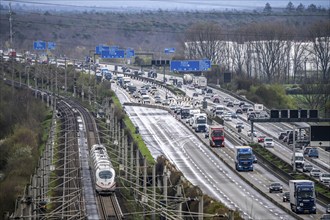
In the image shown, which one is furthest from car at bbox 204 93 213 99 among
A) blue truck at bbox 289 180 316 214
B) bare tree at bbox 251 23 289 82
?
blue truck at bbox 289 180 316 214

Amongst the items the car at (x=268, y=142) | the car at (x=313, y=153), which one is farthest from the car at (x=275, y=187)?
the car at (x=268, y=142)

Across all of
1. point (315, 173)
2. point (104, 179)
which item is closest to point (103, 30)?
point (315, 173)

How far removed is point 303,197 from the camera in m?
38.4

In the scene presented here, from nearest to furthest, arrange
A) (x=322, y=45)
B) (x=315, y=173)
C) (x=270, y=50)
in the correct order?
(x=315, y=173), (x=322, y=45), (x=270, y=50)

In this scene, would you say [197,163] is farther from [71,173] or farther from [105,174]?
[105,174]

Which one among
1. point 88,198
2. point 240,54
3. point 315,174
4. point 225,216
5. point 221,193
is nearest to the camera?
point 225,216

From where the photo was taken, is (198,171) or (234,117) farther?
(234,117)

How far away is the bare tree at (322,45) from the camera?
3932 inches

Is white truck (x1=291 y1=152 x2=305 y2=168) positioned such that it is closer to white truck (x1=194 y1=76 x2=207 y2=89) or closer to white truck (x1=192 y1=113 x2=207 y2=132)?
white truck (x1=192 y1=113 x2=207 y2=132)

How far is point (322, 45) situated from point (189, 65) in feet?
89.5

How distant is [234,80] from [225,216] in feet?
211

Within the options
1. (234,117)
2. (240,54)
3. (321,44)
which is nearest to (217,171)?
(234,117)

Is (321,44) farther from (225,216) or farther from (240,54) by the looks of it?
(225,216)

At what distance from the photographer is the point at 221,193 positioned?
44250 millimetres
